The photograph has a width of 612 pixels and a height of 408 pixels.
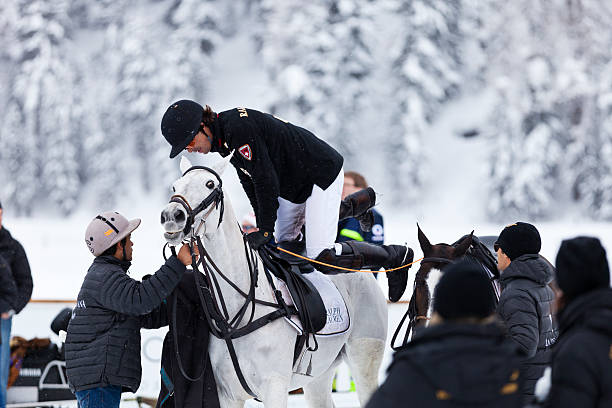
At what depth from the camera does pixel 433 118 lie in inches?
1075

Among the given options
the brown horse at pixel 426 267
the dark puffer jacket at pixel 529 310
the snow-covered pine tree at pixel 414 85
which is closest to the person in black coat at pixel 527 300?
the dark puffer jacket at pixel 529 310

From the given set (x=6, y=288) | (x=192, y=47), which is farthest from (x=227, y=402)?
(x=192, y=47)

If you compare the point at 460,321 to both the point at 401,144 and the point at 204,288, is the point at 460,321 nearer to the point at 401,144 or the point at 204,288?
the point at 204,288

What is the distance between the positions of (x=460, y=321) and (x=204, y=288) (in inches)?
78.2

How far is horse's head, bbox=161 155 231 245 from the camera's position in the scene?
312 cm

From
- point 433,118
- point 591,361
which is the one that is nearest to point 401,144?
point 433,118

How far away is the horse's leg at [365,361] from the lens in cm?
452

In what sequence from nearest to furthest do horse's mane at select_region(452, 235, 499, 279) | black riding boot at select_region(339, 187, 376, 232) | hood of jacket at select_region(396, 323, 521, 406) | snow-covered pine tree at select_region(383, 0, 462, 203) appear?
1. hood of jacket at select_region(396, 323, 521, 406)
2. horse's mane at select_region(452, 235, 499, 279)
3. black riding boot at select_region(339, 187, 376, 232)
4. snow-covered pine tree at select_region(383, 0, 462, 203)

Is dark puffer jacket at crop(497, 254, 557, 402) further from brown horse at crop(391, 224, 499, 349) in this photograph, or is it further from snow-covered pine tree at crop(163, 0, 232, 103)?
snow-covered pine tree at crop(163, 0, 232, 103)

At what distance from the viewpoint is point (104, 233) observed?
11.6 feet

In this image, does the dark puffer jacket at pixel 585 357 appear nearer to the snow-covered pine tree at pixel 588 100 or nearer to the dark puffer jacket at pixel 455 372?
the dark puffer jacket at pixel 455 372

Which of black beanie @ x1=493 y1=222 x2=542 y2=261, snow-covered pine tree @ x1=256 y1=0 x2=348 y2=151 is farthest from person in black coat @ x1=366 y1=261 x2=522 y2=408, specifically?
snow-covered pine tree @ x1=256 y1=0 x2=348 y2=151

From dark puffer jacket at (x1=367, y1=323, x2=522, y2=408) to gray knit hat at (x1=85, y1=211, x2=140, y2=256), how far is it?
2.12 metres

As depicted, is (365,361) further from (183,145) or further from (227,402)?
(183,145)
